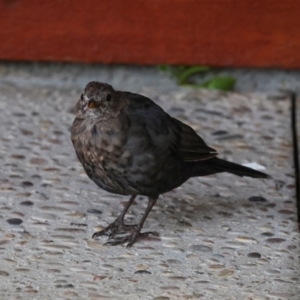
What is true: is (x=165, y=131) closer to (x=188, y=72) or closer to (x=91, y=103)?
(x=91, y=103)

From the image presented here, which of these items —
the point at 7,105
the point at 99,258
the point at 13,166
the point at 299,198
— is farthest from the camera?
the point at 7,105

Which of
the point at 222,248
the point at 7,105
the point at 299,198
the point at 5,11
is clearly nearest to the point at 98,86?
the point at 222,248

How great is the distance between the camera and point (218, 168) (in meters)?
3.95

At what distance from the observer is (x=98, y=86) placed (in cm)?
357

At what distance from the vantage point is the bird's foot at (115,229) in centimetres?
369

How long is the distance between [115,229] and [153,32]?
84.1 inches

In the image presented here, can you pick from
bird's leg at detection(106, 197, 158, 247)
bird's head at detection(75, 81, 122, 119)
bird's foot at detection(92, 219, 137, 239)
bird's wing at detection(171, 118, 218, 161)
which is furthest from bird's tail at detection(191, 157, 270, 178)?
bird's head at detection(75, 81, 122, 119)

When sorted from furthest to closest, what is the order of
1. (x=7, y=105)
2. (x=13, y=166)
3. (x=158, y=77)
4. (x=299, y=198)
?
(x=158, y=77), (x=7, y=105), (x=13, y=166), (x=299, y=198)

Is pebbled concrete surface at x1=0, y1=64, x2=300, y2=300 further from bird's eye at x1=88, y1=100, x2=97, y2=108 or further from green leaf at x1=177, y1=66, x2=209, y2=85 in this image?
bird's eye at x1=88, y1=100, x2=97, y2=108

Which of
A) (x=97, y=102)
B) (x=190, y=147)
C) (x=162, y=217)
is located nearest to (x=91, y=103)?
(x=97, y=102)

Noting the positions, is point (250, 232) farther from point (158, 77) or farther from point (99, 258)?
point (158, 77)

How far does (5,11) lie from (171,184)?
236cm

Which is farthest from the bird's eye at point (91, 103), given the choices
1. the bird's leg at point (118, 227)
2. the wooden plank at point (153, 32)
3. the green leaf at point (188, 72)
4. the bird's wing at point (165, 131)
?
the green leaf at point (188, 72)

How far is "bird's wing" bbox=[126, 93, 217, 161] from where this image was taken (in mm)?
3615
